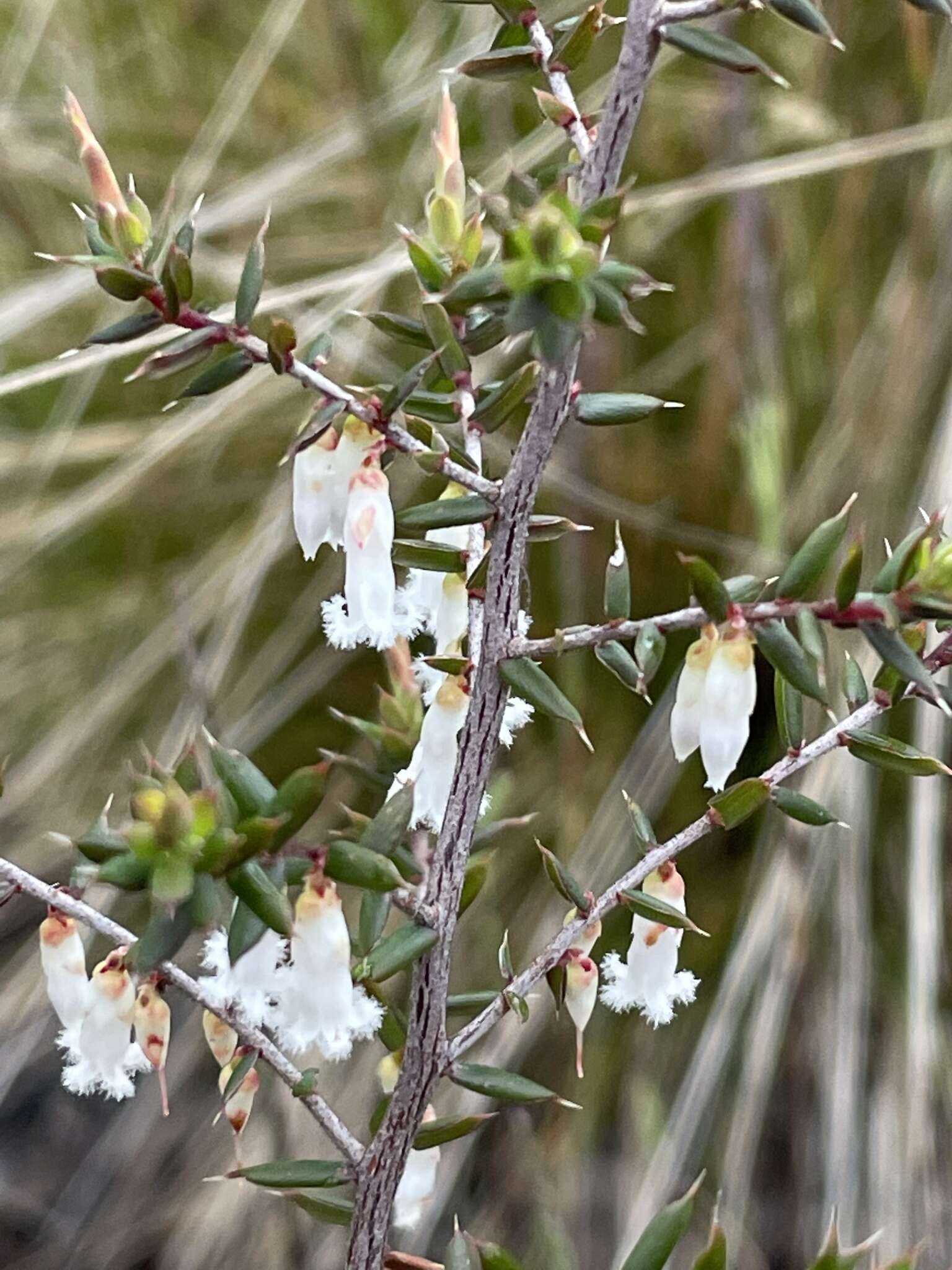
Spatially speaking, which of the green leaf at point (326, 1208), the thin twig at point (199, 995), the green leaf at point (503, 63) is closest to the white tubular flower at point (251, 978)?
the thin twig at point (199, 995)

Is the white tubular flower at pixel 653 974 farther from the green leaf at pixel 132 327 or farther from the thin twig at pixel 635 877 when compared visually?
the green leaf at pixel 132 327

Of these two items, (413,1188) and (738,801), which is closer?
(738,801)

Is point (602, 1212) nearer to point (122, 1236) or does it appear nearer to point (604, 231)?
point (122, 1236)

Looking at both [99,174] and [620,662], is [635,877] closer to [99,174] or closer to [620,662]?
[620,662]

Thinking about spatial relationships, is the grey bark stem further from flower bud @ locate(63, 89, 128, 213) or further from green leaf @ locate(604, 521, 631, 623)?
flower bud @ locate(63, 89, 128, 213)

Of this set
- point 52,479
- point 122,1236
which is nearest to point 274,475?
point 52,479

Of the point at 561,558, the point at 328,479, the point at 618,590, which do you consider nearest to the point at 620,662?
the point at 618,590
